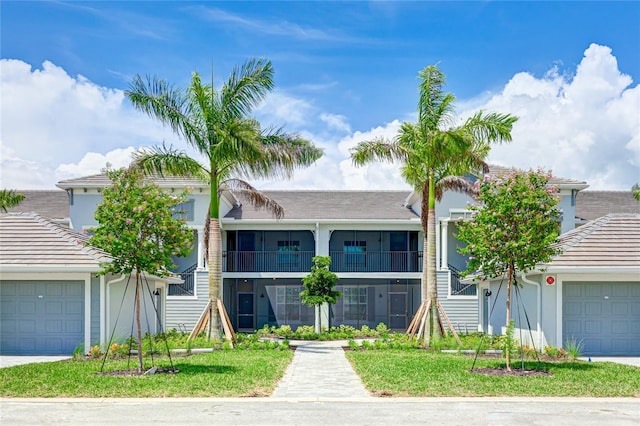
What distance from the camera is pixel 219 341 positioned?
2036 cm

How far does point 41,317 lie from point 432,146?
1180cm

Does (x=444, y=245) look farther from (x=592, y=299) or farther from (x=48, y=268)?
(x=48, y=268)

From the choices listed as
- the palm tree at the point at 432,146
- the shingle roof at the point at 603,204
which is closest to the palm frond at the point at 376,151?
the palm tree at the point at 432,146

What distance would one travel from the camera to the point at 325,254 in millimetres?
30203

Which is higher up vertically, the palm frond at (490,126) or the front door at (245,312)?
the palm frond at (490,126)

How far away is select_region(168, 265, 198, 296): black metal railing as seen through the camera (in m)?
28.9

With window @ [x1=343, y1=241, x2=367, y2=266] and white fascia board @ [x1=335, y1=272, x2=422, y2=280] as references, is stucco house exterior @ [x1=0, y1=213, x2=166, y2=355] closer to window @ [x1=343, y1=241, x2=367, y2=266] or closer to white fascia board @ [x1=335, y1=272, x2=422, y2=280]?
white fascia board @ [x1=335, y1=272, x2=422, y2=280]

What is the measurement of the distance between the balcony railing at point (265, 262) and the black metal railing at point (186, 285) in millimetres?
1973

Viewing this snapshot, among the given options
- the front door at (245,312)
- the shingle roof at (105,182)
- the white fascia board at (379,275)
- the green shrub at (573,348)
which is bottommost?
the front door at (245,312)

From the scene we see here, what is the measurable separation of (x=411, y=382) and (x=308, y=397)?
2278 millimetres

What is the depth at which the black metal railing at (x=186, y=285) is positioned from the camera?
28906 mm

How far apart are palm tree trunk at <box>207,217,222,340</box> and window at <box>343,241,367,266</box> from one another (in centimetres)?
1057

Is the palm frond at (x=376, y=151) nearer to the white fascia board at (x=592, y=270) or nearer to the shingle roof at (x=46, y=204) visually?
the white fascia board at (x=592, y=270)

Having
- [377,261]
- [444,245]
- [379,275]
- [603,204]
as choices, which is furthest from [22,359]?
[603,204]
